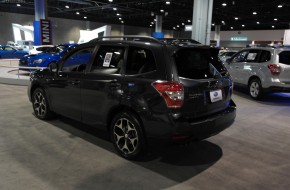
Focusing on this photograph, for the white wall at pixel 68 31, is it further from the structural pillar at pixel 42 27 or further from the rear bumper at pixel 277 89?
the rear bumper at pixel 277 89

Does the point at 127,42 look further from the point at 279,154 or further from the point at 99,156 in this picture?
the point at 279,154

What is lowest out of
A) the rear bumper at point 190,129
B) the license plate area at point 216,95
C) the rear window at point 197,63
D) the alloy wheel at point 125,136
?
the alloy wheel at point 125,136

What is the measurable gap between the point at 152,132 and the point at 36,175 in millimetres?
1473

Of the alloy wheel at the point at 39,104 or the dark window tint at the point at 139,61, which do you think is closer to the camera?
the dark window tint at the point at 139,61

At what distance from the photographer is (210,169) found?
3.62 m

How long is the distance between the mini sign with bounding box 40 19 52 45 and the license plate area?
1566 centimetres

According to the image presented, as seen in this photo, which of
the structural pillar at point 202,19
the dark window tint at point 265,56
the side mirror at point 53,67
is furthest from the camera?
the structural pillar at point 202,19

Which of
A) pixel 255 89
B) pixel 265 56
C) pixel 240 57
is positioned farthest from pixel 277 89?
pixel 240 57

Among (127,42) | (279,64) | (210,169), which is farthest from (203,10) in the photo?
(210,169)

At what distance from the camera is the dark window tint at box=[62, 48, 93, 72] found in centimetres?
439

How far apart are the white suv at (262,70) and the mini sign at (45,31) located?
12.4 metres

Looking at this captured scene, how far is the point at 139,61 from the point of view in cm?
367

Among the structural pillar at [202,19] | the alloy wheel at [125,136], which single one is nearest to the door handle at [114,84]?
the alloy wheel at [125,136]

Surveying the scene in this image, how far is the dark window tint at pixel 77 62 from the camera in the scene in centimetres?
439
